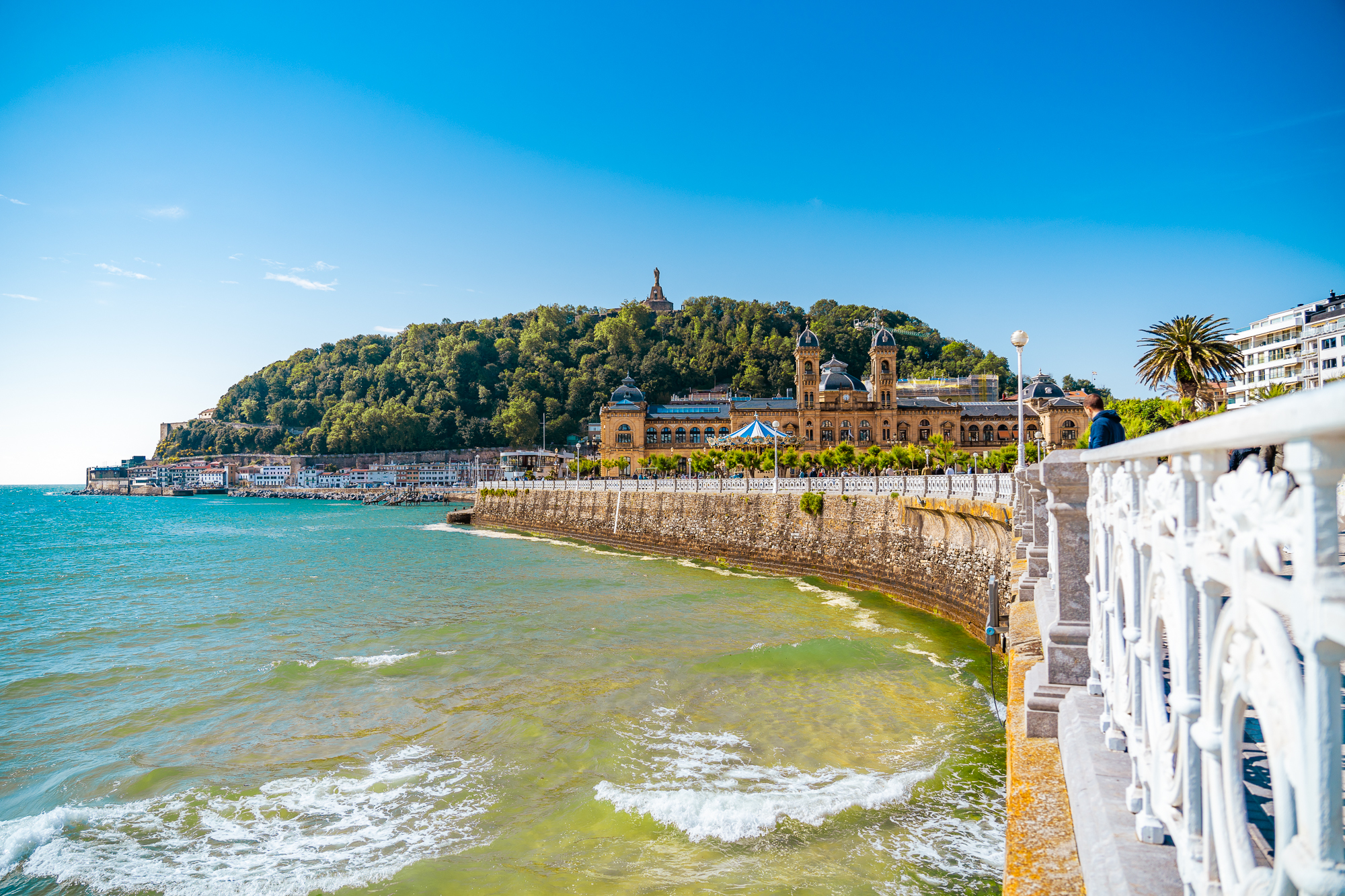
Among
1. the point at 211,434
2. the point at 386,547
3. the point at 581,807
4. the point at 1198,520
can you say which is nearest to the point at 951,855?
the point at 581,807

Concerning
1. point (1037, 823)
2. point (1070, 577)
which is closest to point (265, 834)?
point (1037, 823)

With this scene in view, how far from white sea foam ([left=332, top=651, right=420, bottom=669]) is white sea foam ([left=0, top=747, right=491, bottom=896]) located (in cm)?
532

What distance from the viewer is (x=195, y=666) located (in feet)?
48.7

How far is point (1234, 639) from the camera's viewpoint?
1778mm

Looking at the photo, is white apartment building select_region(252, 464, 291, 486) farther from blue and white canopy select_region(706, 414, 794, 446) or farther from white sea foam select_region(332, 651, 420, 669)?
white sea foam select_region(332, 651, 420, 669)

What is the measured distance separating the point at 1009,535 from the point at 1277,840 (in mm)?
14839

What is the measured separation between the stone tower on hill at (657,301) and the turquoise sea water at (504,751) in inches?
5098

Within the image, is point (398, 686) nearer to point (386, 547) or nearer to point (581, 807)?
point (581, 807)

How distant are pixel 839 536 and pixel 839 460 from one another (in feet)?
64.8

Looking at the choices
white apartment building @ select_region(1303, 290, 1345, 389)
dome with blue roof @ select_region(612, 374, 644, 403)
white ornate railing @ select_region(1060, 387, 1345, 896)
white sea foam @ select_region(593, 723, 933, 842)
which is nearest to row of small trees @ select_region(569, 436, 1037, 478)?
dome with blue roof @ select_region(612, 374, 644, 403)

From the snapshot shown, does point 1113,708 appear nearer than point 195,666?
Yes

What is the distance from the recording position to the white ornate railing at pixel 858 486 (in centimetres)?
1819

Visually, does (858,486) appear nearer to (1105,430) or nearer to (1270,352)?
(1105,430)

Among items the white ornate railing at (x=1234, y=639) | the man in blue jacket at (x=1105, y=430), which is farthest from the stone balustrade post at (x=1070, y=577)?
the man in blue jacket at (x=1105, y=430)
